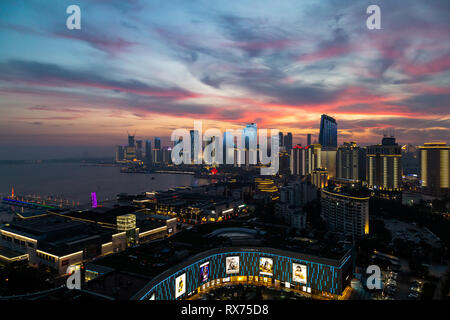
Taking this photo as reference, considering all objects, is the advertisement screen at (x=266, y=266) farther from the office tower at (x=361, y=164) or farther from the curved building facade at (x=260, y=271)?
the office tower at (x=361, y=164)

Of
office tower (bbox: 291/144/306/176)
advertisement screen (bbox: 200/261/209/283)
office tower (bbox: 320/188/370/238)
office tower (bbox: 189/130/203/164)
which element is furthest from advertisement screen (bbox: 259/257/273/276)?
office tower (bbox: 189/130/203/164)

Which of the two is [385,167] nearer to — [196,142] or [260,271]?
[260,271]

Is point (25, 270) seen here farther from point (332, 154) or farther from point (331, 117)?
point (331, 117)

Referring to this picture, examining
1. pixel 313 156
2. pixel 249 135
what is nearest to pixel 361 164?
pixel 313 156

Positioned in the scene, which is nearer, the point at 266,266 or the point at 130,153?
the point at 266,266

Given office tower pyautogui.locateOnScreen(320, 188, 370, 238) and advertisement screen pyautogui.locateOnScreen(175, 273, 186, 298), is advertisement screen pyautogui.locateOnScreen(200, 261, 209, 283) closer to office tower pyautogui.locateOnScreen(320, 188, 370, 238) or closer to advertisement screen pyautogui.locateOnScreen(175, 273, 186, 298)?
advertisement screen pyautogui.locateOnScreen(175, 273, 186, 298)
